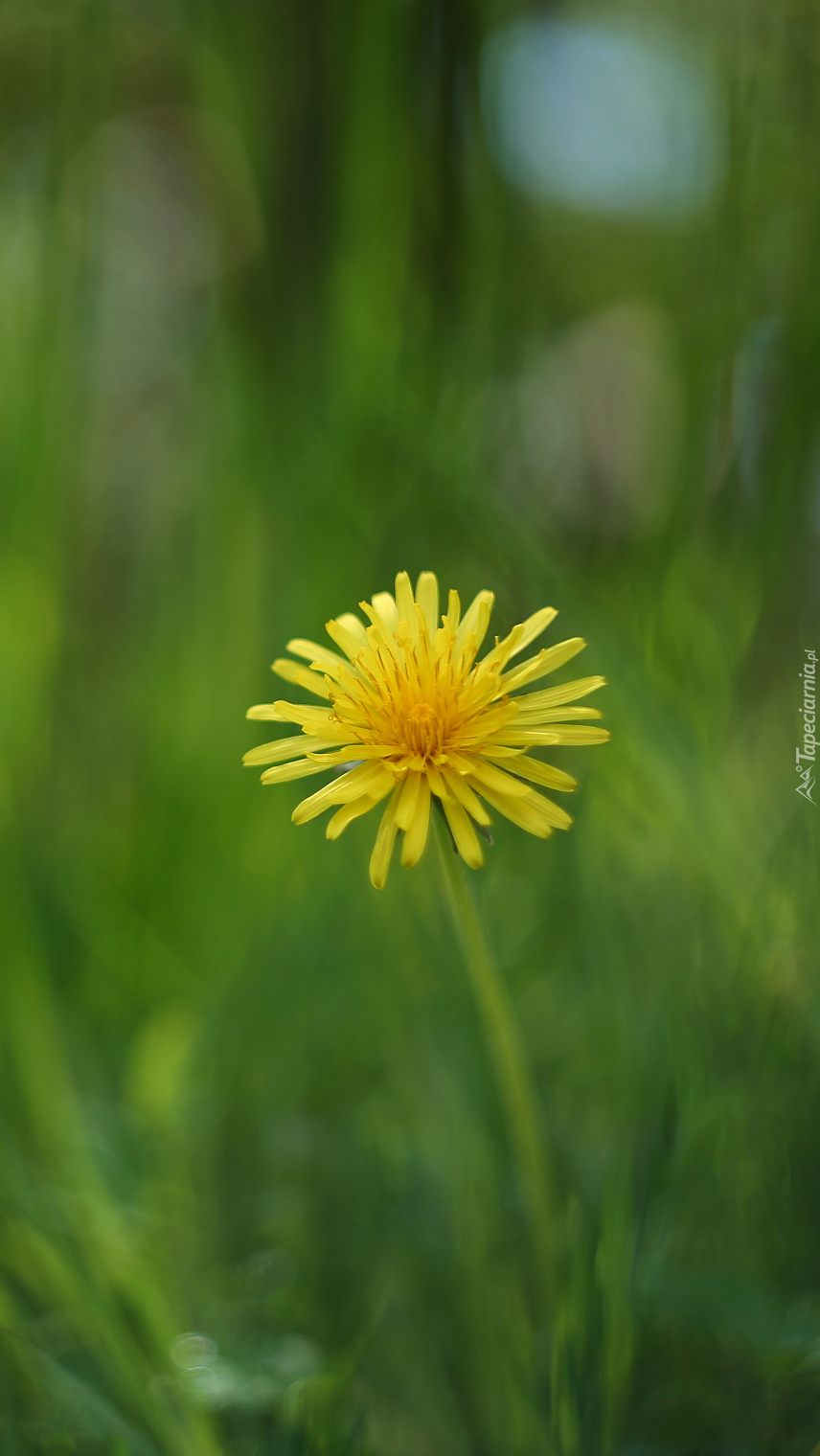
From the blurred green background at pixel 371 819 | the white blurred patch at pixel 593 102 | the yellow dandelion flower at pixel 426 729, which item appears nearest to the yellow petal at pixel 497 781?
the yellow dandelion flower at pixel 426 729

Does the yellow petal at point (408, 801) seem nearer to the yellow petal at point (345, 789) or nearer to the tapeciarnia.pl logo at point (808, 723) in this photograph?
the yellow petal at point (345, 789)

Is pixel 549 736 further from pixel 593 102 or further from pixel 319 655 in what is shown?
pixel 593 102

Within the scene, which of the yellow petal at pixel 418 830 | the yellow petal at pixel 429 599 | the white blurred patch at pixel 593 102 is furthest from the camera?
the white blurred patch at pixel 593 102

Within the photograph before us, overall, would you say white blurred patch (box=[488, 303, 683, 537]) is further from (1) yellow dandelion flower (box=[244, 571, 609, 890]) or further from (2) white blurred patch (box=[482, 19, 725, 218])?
(1) yellow dandelion flower (box=[244, 571, 609, 890])

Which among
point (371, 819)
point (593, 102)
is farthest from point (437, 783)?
point (593, 102)

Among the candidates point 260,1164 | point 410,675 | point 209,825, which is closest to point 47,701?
point 209,825

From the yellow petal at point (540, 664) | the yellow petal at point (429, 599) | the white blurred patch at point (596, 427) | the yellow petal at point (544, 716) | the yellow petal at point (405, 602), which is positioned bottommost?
the yellow petal at point (544, 716)
